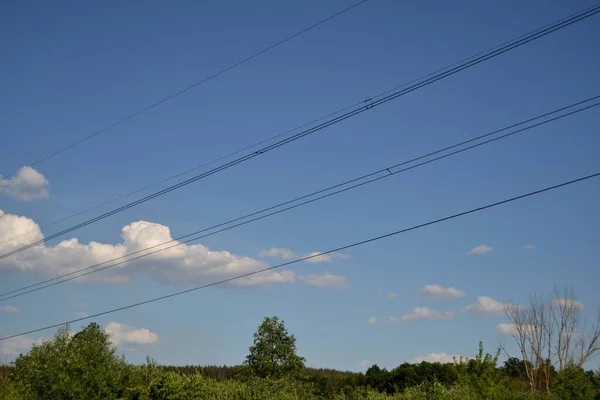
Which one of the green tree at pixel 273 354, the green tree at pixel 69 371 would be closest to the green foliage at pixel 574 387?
the green tree at pixel 69 371

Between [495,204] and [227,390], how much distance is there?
27.9 m

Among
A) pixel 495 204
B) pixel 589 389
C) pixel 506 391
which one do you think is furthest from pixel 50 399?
pixel 495 204

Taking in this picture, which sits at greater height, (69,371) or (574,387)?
(69,371)

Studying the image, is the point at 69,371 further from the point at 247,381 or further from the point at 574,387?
the point at 574,387

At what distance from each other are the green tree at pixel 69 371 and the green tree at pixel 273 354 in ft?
89.9

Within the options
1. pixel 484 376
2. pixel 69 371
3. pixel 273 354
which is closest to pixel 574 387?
pixel 484 376

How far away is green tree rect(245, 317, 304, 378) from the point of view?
88000mm

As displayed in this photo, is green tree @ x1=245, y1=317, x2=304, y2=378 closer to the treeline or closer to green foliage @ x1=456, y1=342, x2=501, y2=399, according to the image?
the treeline

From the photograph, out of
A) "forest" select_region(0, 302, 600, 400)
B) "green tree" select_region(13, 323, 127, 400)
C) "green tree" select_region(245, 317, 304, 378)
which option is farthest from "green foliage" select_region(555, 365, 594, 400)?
"green tree" select_region(245, 317, 304, 378)

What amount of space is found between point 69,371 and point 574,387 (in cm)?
4077

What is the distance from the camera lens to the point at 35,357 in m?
66.9

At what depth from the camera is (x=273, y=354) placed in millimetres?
89438

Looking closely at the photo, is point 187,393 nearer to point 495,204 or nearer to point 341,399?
point 341,399

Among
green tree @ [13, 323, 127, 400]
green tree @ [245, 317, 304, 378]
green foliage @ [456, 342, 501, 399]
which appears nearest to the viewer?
green foliage @ [456, 342, 501, 399]
